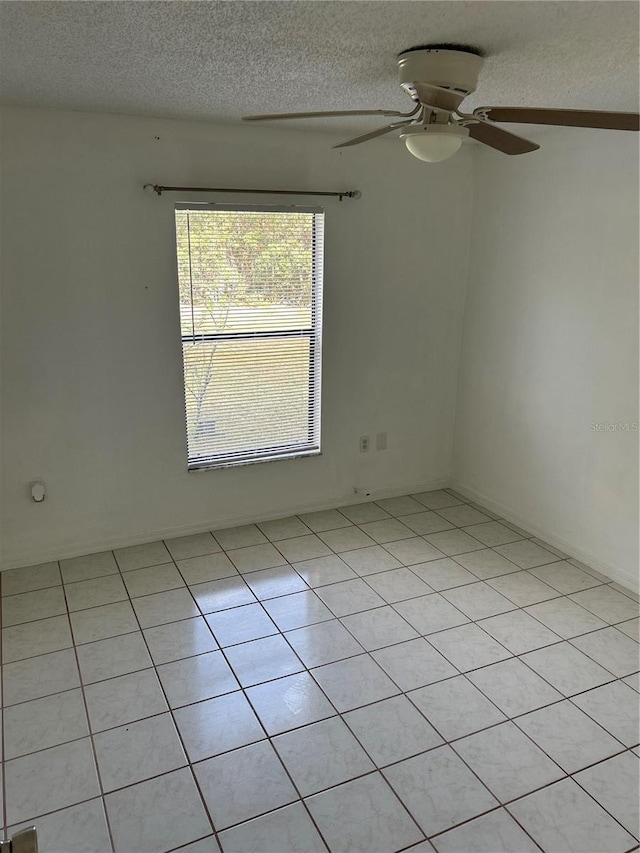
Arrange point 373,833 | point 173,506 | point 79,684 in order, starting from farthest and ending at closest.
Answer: point 173,506 → point 79,684 → point 373,833

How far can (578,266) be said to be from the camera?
3381mm

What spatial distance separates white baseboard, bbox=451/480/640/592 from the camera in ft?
10.8

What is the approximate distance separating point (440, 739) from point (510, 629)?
0.82 meters

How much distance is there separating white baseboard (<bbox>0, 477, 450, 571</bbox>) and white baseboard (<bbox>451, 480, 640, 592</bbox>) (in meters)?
0.27

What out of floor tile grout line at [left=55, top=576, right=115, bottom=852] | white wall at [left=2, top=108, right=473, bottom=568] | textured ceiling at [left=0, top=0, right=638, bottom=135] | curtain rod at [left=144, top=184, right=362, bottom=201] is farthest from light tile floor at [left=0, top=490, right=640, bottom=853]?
textured ceiling at [left=0, top=0, right=638, bottom=135]

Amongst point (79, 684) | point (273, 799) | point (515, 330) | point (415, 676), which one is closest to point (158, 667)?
point (79, 684)

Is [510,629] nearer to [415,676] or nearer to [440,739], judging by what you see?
[415,676]

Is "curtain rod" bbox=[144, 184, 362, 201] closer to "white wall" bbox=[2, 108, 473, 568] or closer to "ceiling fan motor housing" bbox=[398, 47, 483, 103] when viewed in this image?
"white wall" bbox=[2, 108, 473, 568]

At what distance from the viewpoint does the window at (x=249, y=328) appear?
11.3 ft

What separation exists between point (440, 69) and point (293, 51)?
49 cm

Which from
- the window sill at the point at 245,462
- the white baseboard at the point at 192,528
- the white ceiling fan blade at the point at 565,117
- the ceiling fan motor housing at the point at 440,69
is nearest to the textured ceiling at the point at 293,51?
the ceiling fan motor housing at the point at 440,69

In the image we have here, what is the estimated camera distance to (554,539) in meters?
3.73

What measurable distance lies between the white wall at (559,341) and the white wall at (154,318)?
0.89 ft

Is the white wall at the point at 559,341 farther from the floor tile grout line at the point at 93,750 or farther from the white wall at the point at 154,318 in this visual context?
the floor tile grout line at the point at 93,750
